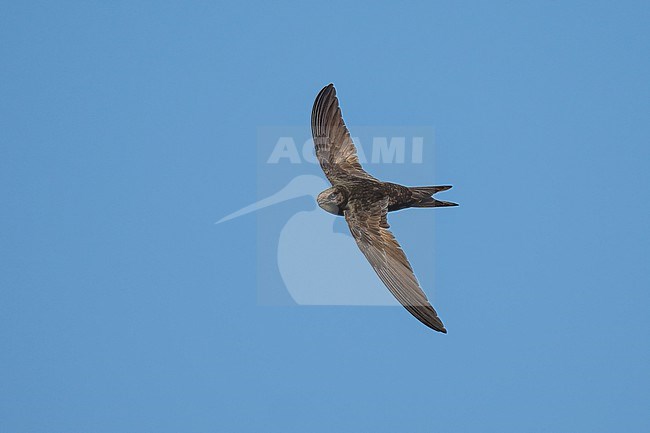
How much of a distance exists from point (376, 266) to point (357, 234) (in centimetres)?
40

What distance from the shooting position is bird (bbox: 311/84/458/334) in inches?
256

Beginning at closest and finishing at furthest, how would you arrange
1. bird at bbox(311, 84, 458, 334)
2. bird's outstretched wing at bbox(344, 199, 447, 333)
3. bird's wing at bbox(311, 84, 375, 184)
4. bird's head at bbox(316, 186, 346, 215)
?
bird's outstretched wing at bbox(344, 199, 447, 333) → bird at bbox(311, 84, 458, 334) → bird's head at bbox(316, 186, 346, 215) → bird's wing at bbox(311, 84, 375, 184)

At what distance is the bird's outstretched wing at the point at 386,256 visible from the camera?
621 cm

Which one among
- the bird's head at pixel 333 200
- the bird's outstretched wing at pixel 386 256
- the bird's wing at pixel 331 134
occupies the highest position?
the bird's wing at pixel 331 134

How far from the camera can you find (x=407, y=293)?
6438 millimetres

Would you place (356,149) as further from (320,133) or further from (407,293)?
(407,293)

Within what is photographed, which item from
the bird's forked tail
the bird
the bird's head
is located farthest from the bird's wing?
the bird's forked tail

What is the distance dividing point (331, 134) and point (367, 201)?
41.7 inches

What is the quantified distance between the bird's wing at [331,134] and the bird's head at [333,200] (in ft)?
2.03

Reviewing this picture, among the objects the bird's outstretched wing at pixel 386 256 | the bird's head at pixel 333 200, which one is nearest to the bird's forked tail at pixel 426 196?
the bird's outstretched wing at pixel 386 256

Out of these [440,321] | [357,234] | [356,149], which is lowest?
[440,321]

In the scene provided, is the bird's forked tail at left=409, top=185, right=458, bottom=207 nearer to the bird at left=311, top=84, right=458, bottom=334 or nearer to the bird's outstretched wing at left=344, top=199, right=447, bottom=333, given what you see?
the bird at left=311, top=84, right=458, bottom=334

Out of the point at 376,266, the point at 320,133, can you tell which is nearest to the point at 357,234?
the point at 376,266

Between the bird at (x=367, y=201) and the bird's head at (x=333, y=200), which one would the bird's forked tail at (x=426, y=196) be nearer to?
the bird at (x=367, y=201)
